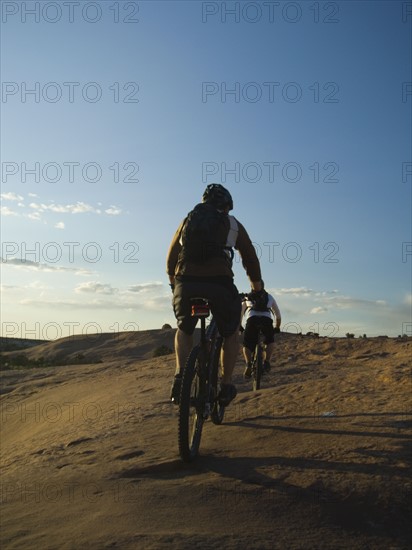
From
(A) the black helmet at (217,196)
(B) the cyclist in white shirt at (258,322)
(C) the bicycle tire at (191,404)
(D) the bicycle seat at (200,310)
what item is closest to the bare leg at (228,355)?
(C) the bicycle tire at (191,404)

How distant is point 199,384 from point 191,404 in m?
0.19

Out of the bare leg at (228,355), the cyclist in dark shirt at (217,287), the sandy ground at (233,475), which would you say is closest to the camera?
the sandy ground at (233,475)

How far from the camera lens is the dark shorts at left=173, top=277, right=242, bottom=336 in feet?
16.7

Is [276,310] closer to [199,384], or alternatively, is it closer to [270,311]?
[270,311]

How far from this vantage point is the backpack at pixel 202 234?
16.4ft

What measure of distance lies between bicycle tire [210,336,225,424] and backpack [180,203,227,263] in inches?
38.5

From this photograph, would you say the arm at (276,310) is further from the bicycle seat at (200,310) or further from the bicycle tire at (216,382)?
the bicycle seat at (200,310)

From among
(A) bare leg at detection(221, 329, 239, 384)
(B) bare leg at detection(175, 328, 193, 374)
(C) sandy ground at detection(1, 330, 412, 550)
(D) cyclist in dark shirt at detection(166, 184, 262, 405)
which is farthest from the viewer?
(A) bare leg at detection(221, 329, 239, 384)

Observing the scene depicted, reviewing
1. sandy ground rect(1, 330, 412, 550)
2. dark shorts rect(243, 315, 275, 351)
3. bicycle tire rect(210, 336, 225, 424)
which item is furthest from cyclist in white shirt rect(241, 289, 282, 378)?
bicycle tire rect(210, 336, 225, 424)

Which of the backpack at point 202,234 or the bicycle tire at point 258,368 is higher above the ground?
the backpack at point 202,234

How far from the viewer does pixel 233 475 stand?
432cm

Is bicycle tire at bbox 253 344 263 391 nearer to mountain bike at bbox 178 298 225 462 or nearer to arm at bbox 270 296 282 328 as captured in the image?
arm at bbox 270 296 282 328

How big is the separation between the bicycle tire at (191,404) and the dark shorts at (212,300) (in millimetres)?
274

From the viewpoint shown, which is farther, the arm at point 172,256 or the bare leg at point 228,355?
the arm at point 172,256
